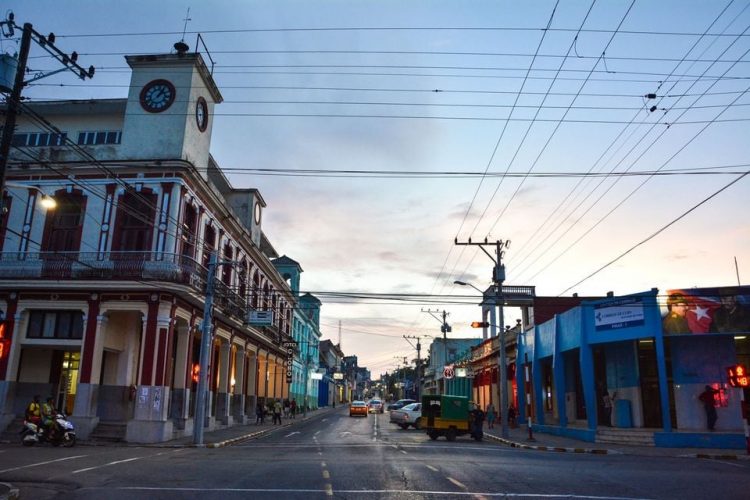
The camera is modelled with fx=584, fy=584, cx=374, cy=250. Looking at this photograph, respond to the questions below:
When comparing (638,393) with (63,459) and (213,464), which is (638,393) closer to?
(213,464)

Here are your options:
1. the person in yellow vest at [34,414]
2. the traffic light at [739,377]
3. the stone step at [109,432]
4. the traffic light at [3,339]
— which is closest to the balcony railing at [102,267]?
the person in yellow vest at [34,414]

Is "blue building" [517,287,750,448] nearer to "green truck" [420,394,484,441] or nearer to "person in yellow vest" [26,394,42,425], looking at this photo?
"green truck" [420,394,484,441]

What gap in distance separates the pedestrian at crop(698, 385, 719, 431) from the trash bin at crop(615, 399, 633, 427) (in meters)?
3.48

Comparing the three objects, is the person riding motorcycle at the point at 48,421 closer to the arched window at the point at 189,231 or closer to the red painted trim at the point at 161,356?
the red painted trim at the point at 161,356

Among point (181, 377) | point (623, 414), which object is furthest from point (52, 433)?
point (623, 414)

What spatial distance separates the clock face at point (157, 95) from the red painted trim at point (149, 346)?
33.3 ft

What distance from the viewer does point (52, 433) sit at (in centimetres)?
2225

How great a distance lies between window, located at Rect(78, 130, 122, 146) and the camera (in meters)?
32.5

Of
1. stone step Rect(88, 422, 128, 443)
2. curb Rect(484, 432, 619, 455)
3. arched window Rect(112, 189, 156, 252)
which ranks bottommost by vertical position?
curb Rect(484, 432, 619, 455)

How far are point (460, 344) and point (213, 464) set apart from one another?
8585 centimetres

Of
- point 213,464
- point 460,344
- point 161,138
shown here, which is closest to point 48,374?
point 161,138

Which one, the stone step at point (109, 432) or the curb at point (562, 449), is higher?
the stone step at point (109, 432)

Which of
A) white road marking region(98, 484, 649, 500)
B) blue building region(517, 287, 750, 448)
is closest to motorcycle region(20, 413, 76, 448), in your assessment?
white road marking region(98, 484, 649, 500)

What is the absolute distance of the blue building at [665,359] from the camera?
26.2m
